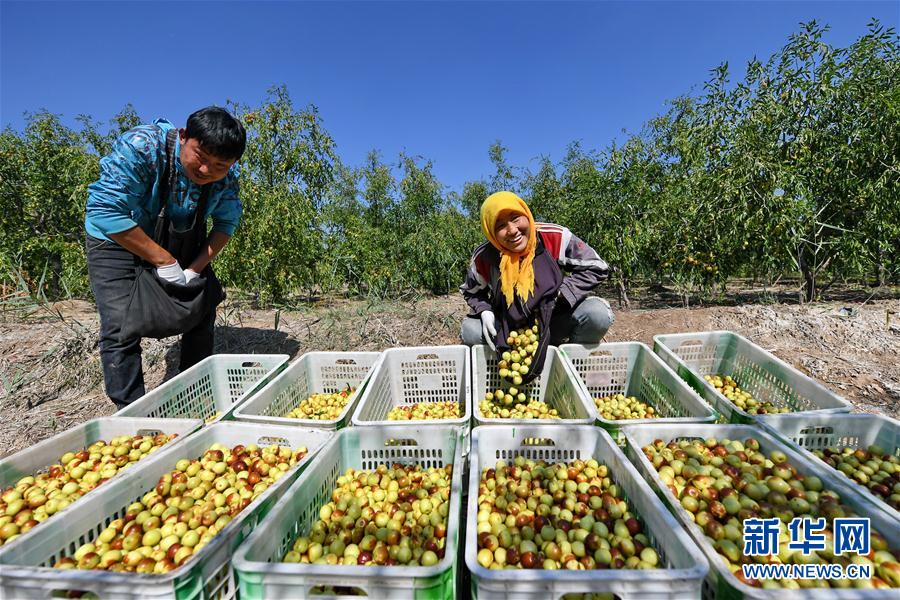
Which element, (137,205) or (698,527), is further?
(137,205)

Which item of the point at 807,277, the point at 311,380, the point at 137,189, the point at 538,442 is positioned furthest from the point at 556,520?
the point at 807,277

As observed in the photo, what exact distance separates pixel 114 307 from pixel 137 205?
→ 0.70 m

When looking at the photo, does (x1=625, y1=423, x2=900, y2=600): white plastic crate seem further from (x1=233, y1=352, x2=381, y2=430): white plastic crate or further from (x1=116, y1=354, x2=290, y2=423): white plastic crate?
(x1=116, y1=354, x2=290, y2=423): white plastic crate

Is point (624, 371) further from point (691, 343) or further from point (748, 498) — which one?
point (748, 498)

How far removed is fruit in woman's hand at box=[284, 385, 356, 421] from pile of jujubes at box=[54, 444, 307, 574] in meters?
0.71

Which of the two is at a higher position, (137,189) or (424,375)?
(137,189)

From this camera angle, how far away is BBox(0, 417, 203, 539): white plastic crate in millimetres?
2031

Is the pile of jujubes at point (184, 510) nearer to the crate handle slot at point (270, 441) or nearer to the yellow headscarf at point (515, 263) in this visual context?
the crate handle slot at point (270, 441)

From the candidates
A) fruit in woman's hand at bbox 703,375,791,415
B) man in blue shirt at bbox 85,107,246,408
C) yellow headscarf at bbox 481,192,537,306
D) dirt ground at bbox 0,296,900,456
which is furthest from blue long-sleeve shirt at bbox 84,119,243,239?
fruit in woman's hand at bbox 703,375,791,415

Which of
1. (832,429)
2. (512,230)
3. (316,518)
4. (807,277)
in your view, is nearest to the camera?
(316,518)

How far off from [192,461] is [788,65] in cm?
901

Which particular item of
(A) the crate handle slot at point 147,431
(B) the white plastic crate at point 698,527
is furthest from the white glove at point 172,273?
(B) the white plastic crate at point 698,527

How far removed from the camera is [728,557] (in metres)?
1.45

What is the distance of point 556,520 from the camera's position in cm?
179
